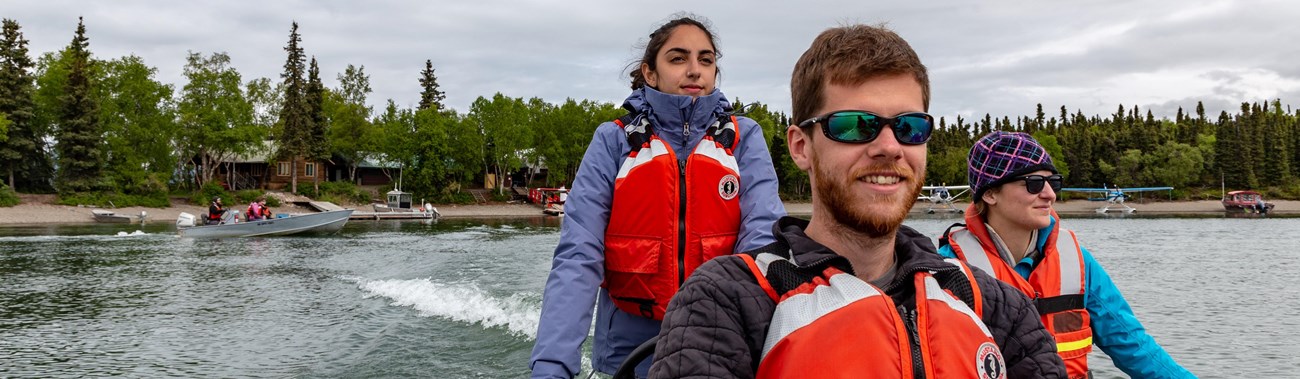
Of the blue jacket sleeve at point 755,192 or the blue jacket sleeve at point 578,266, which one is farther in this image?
the blue jacket sleeve at point 755,192

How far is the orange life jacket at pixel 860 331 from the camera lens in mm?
1490

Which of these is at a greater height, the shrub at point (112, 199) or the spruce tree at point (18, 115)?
the spruce tree at point (18, 115)

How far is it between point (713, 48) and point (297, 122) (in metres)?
64.1

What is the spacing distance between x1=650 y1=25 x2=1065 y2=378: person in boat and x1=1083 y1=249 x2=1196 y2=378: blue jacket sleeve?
185 cm

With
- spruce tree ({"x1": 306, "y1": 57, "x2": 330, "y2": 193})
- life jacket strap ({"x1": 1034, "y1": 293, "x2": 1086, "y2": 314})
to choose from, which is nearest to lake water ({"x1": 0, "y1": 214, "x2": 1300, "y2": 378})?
life jacket strap ({"x1": 1034, "y1": 293, "x2": 1086, "y2": 314})

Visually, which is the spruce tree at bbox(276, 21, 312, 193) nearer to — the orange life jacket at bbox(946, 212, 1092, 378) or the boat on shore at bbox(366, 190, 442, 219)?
the boat on shore at bbox(366, 190, 442, 219)

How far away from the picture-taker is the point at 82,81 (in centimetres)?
5253

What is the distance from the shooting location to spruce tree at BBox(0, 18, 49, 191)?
168 feet

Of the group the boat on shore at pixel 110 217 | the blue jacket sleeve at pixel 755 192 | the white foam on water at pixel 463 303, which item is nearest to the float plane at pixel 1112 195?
the white foam on water at pixel 463 303

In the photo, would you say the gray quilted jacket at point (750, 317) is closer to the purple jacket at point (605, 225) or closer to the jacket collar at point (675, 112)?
the purple jacket at point (605, 225)

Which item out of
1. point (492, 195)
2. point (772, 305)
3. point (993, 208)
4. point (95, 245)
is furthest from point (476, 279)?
point (492, 195)

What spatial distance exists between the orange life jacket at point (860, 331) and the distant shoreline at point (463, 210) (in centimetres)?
2318

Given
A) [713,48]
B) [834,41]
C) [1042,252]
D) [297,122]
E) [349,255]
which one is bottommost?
[349,255]

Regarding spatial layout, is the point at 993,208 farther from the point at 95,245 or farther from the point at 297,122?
the point at 297,122
